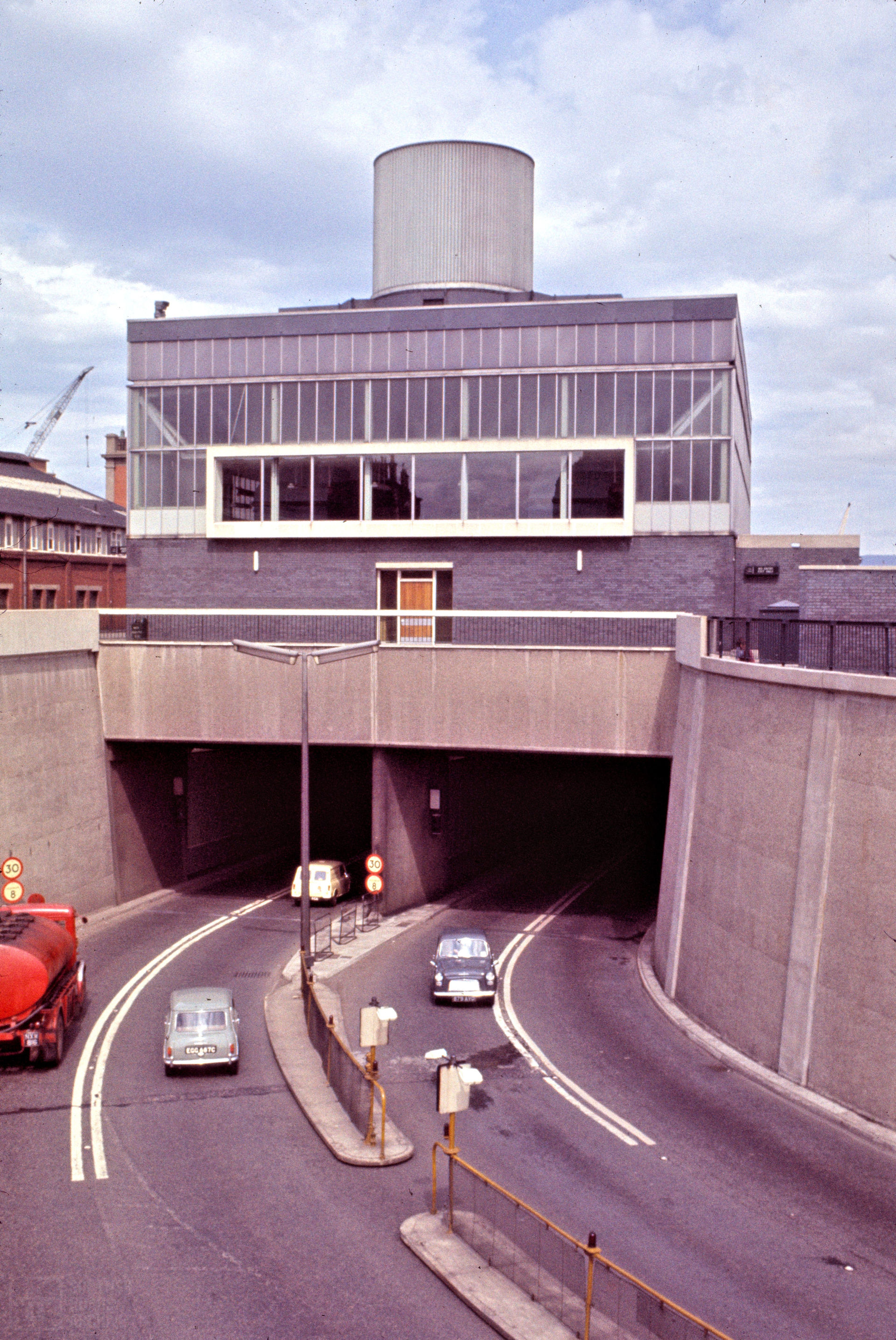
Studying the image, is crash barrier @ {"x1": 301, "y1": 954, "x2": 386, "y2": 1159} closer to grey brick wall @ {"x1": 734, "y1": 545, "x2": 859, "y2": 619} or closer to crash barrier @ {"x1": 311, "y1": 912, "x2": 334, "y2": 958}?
crash barrier @ {"x1": 311, "y1": 912, "x2": 334, "y2": 958}

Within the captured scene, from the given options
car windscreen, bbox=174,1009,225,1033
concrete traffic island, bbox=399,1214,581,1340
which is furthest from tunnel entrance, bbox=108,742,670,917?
concrete traffic island, bbox=399,1214,581,1340

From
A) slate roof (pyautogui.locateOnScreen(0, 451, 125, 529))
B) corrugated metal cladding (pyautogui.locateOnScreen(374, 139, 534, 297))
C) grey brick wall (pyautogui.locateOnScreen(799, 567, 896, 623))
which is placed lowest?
grey brick wall (pyautogui.locateOnScreen(799, 567, 896, 623))

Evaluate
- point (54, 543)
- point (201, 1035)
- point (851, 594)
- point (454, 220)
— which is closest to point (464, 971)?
point (201, 1035)

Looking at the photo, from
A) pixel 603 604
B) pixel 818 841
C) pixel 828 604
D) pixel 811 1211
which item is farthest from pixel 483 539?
pixel 811 1211

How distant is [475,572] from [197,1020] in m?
29.9

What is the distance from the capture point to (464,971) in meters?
30.8

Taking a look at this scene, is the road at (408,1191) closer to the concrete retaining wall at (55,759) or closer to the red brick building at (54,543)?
the concrete retaining wall at (55,759)

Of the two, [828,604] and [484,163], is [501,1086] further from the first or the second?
[484,163]

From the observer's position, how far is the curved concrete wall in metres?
21.7

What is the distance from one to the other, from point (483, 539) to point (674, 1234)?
120ft

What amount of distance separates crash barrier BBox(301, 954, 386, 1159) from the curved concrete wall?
8355mm

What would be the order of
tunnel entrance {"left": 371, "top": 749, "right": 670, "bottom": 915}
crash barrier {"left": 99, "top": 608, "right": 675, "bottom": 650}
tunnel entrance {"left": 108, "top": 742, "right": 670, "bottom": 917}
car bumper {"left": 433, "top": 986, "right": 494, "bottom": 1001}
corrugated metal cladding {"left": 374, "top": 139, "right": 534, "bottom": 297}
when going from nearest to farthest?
car bumper {"left": 433, "top": 986, "right": 494, "bottom": 1001} < tunnel entrance {"left": 371, "top": 749, "right": 670, "bottom": 915} < tunnel entrance {"left": 108, "top": 742, "right": 670, "bottom": 917} < crash barrier {"left": 99, "top": 608, "right": 675, "bottom": 650} < corrugated metal cladding {"left": 374, "top": 139, "right": 534, "bottom": 297}

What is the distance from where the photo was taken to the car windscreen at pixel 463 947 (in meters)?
31.5

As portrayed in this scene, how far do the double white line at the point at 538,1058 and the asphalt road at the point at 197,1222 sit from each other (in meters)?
4.71
